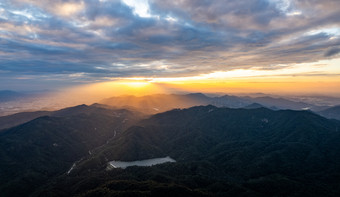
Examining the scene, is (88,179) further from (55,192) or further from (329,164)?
(329,164)

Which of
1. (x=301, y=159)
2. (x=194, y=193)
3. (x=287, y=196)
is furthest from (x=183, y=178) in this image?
(x=301, y=159)

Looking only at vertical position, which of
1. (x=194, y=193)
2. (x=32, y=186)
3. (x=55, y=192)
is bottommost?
(x=32, y=186)

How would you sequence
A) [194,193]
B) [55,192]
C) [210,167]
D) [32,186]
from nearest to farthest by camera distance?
[194,193]
[55,192]
[32,186]
[210,167]

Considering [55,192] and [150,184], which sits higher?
[150,184]

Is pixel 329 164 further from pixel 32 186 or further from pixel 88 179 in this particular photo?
pixel 32 186

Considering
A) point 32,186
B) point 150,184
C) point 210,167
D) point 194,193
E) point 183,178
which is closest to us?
point 194,193

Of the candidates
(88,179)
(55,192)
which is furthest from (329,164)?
(55,192)

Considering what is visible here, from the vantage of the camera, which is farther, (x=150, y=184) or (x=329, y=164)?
(x=329, y=164)

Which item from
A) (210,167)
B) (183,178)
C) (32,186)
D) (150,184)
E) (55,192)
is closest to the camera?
(150,184)

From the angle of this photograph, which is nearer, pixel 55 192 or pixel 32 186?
pixel 55 192
